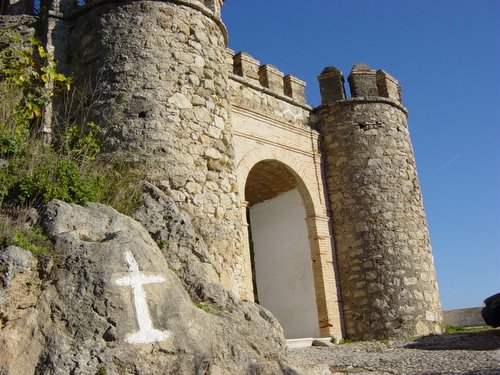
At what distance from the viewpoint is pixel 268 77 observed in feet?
35.8

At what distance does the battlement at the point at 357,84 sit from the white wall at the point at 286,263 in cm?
226

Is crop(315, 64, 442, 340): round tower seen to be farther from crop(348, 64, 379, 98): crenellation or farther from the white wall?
the white wall

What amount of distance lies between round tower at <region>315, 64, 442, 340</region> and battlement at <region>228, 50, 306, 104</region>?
0.67 meters

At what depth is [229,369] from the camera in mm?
4461

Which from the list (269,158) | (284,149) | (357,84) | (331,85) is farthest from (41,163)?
(357,84)

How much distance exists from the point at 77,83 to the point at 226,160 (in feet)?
7.23

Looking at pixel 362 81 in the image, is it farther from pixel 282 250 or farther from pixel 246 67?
pixel 282 250

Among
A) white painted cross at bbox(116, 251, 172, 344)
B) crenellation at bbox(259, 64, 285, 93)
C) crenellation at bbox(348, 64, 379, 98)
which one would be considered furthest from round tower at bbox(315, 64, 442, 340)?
white painted cross at bbox(116, 251, 172, 344)

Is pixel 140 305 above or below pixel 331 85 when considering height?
below

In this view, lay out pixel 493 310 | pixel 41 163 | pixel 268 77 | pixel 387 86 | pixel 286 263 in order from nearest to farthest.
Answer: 1. pixel 41 163
2. pixel 493 310
3. pixel 268 77
4. pixel 286 263
5. pixel 387 86

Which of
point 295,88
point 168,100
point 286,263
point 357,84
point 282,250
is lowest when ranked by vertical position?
point 286,263

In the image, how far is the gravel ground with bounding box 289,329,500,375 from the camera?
584 cm

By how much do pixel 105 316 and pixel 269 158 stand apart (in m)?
6.61

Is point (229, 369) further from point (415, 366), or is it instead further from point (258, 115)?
point (258, 115)
